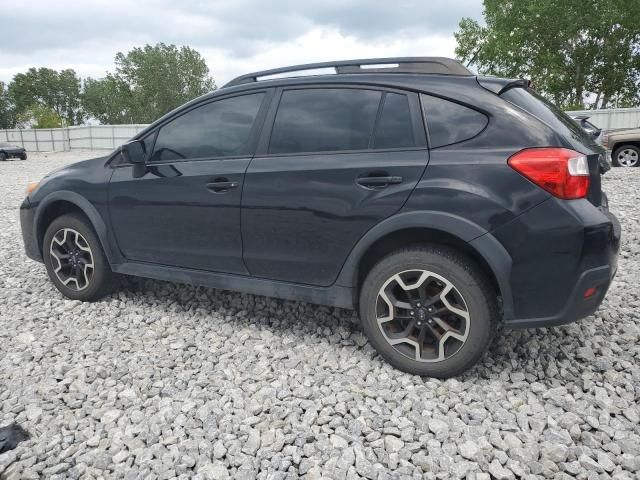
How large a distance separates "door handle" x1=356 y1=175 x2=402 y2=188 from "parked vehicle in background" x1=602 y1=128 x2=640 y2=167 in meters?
11.1

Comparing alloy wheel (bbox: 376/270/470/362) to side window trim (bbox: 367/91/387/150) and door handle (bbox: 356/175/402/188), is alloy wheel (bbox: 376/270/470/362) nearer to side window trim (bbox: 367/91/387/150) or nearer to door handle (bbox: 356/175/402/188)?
door handle (bbox: 356/175/402/188)

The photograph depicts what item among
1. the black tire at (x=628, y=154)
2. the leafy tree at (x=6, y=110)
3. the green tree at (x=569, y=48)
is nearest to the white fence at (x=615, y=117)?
the black tire at (x=628, y=154)

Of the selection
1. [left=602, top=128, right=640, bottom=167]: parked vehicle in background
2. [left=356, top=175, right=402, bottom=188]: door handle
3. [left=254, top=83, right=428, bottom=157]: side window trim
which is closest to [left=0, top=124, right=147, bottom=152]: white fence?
[left=602, top=128, right=640, bottom=167]: parked vehicle in background

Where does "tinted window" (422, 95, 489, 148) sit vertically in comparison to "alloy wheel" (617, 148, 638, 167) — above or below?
above

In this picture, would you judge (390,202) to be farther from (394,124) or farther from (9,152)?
(9,152)

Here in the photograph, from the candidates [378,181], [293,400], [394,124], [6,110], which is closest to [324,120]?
[394,124]

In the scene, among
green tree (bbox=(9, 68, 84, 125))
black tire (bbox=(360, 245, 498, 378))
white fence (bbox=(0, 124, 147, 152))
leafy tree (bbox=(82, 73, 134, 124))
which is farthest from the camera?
green tree (bbox=(9, 68, 84, 125))

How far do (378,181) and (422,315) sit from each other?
0.79 meters

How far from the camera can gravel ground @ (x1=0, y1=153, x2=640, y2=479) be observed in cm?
228

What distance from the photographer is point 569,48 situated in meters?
36.2

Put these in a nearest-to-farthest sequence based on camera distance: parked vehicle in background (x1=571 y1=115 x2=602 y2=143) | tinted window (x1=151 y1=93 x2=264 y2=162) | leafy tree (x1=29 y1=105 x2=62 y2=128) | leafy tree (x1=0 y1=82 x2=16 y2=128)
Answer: tinted window (x1=151 y1=93 x2=264 y2=162) < parked vehicle in background (x1=571 y1=115 x2=602 y2=143) < leafy tree (x1=29 y1=105 x2=62 y2=128) < leafy tree (x1=0 y1=82 x2=16 y2=128)

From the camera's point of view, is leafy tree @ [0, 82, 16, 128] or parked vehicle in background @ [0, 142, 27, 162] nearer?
parked vehicle in background @ [0, 142, 27, 162]

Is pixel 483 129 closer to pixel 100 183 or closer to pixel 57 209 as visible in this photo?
pixel 100 183

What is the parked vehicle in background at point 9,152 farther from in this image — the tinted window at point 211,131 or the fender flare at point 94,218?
the tinted window at point 211,131
